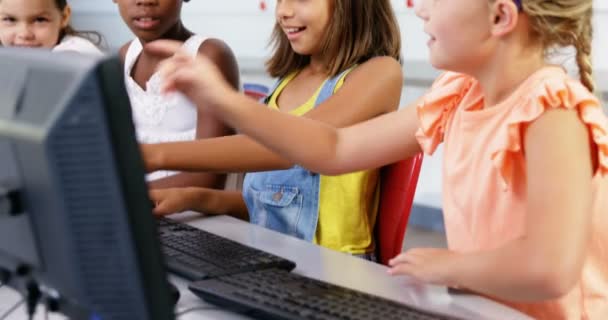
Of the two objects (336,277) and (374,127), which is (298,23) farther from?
(336,277)

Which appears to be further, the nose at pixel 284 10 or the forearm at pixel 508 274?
the nose at pixel 284 10

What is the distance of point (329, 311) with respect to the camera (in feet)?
3.04

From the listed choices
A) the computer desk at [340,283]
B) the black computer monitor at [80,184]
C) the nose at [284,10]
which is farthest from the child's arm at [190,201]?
the black computer monitor at [80,184]

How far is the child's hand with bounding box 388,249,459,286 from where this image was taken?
3.40 feet

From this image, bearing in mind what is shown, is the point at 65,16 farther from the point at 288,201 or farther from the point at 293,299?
the point at 293,299

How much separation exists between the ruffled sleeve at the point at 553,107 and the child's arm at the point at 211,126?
74cm

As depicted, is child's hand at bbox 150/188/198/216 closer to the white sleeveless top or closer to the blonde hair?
the white sleeveless top

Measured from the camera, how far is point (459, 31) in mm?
1078

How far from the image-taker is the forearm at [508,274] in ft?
3.14

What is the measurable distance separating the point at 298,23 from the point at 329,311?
896 millimetres

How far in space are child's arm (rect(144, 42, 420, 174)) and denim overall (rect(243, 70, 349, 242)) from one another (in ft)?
0.95

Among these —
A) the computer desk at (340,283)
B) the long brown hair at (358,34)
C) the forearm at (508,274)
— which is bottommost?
the computer desk at (340,283)

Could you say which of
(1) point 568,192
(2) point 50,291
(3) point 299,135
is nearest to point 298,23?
(3) point 299,135

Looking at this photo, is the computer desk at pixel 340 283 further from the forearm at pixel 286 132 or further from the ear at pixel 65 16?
the ear at pixel 65 16
